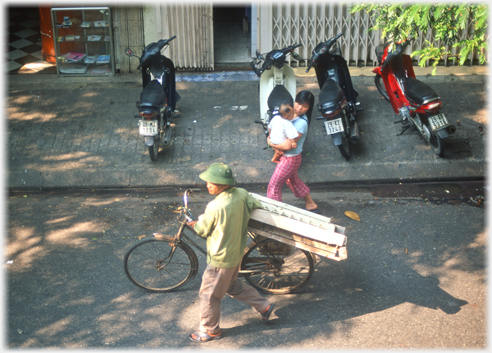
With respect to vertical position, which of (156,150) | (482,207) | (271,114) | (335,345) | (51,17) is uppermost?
(51,17)

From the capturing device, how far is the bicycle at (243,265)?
4.91m

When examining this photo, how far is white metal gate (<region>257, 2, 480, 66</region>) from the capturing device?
895 centimetres

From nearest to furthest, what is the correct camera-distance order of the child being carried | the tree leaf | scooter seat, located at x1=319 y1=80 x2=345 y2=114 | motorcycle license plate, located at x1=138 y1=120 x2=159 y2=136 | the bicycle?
1. the bicycle
2. the child being carried
3. the tree leaf
4. scooter seat, located at x1=319 y1=80 x2=345 y2=114
5. motorcycle license plate, located at x1=138 y1=120 x2=159 y2=136

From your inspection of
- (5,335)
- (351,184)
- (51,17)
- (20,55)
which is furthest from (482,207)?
(20,55)

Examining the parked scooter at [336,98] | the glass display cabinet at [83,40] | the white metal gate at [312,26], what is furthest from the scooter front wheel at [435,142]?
the glass display cabinet at [83,40]

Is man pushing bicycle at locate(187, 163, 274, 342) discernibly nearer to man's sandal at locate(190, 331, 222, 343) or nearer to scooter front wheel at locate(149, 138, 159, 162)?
man's sandal at locate(190, 331, 222, 343)

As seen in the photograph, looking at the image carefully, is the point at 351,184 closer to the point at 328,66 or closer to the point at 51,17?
the point at 328,66

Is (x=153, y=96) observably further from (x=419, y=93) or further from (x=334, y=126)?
(x=419, y=93)

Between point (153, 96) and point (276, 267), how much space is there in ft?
10.5

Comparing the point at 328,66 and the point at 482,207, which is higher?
the point at 328,66

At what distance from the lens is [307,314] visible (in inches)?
191

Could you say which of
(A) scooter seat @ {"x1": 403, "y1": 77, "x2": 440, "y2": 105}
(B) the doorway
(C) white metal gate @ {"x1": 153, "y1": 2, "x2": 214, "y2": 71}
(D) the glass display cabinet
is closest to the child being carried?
(A) scooter seat @ {"x1": 403, "y1": 77, "x2": 440, "y2": 105}

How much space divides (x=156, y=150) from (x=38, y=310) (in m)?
2.95

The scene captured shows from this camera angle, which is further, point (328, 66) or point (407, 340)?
point (328, 66)
